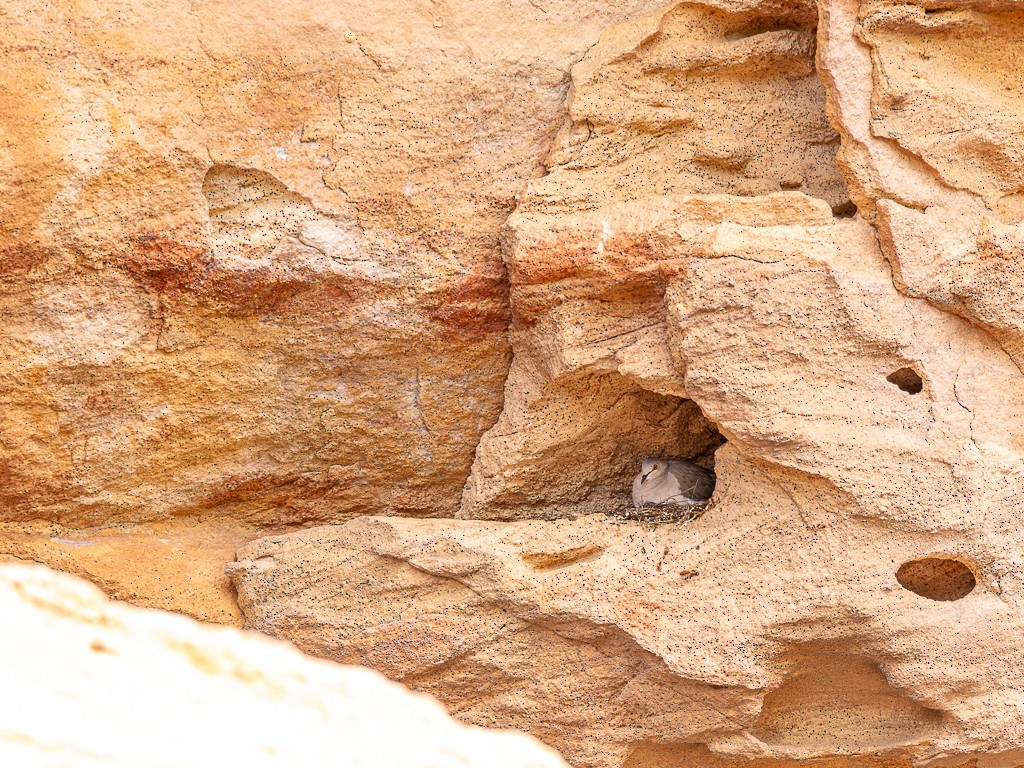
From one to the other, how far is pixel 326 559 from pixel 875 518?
1425 millimetres

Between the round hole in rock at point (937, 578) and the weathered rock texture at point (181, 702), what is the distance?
173 centimetres

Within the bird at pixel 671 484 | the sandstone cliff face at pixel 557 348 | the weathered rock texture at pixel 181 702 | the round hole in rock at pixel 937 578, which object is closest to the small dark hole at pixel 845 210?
the sandstone cliff face at pixel 557 348

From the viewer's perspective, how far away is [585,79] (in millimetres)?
3148

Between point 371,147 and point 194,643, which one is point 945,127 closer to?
point 371,147

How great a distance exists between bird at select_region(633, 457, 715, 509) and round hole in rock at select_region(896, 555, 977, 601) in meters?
0.56

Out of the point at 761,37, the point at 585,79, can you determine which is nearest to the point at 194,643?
the point at 585,79

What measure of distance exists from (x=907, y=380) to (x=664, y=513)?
0.71 m

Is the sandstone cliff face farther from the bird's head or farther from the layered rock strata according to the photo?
the bird's head

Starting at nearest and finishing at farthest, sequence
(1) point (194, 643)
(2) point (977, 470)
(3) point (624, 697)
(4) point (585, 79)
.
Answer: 1. (1) point (194, 643)
2. (2) point (977, 470)
3. (3) point (624, 697)
4. (4) point (585, 79)

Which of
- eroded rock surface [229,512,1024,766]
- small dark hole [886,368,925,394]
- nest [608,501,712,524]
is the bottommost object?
eroded rock surface [229,512,1024,766]

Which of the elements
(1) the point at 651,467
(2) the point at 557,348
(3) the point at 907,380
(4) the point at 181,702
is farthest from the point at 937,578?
(4) the point at 181,702

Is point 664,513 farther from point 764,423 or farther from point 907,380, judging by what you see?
point 907,380

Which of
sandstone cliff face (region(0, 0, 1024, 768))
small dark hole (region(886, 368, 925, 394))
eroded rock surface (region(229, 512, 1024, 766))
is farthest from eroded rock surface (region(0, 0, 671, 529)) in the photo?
small dark hole (region(886, 368, 925, 394))

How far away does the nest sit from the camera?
300 cm
